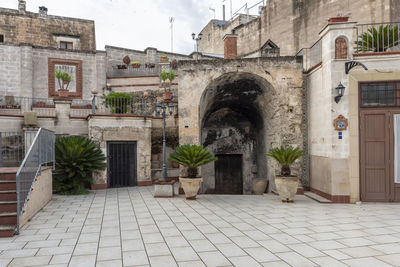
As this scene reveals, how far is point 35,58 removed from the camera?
1881 cm

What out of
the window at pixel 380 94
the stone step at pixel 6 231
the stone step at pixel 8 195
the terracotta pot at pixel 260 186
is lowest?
the terracotta pot at pixel 260 186

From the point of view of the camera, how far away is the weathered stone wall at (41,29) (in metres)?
22.0

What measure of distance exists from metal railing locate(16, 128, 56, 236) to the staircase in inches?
6.9

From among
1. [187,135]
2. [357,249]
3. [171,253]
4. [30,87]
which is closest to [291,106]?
[187,135]

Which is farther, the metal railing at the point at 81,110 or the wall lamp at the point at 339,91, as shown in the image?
the metal railing at the point at 81,110

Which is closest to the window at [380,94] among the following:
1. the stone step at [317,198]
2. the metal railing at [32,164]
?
the stone step at [317,198]

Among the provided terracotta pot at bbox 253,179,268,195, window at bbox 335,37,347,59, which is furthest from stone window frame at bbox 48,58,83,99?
window at bbox 335,37,347,59

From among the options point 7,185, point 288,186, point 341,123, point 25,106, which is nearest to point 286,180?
point 288,186

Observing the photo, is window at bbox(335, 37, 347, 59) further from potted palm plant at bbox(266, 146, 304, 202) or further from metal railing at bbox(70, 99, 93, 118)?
metal railing at bbox(70, 99, 93, 118)

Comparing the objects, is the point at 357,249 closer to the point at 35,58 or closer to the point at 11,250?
the point at 11,250

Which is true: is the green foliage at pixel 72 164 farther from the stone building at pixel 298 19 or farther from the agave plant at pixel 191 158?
the stone building at pixel 298 19

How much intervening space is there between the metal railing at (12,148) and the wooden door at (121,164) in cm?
351

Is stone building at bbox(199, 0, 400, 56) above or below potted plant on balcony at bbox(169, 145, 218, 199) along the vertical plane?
above

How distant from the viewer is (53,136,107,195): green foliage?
34.4ft
